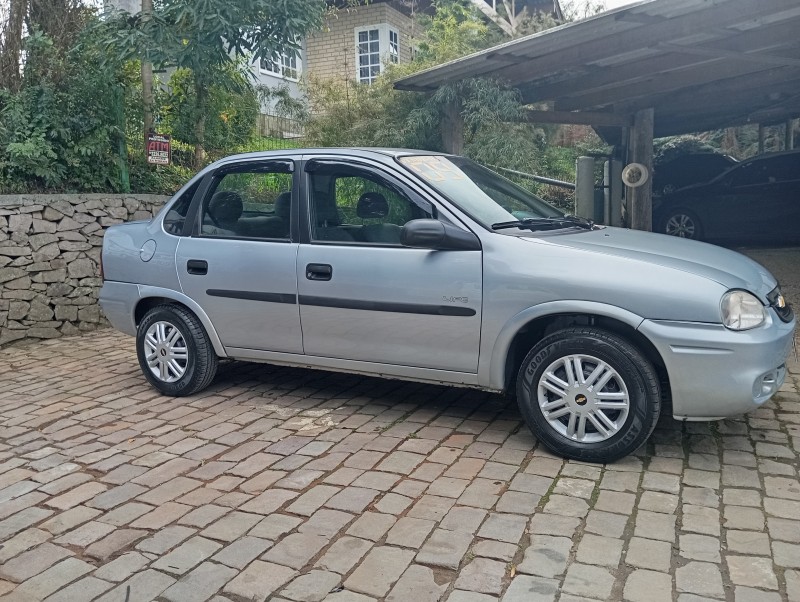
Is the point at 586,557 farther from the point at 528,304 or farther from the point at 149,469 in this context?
the point at 149,469

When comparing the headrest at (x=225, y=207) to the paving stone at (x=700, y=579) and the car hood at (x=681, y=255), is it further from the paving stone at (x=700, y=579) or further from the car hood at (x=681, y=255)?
the paving stone at (x=700, y=579)

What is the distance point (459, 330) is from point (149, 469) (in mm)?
1895

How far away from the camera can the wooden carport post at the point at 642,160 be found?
11492 millimetres

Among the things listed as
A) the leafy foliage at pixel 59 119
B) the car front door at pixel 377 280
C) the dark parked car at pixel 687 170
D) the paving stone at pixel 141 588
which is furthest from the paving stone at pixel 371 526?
the dark parked car at pixel 687 170

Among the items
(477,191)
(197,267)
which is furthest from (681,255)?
(197,267)

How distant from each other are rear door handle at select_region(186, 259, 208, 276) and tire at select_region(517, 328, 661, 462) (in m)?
2.38

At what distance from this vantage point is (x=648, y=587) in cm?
281

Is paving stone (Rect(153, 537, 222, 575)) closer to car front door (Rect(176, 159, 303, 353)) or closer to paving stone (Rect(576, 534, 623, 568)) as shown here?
paving stone (Rect(576, 534, 623, 568))

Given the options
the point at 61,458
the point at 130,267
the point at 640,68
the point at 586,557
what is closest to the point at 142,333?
the point at 130,267

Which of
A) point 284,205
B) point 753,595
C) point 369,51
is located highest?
point 369,51

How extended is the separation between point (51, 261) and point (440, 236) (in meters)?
5.36

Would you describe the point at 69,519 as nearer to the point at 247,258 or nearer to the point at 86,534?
the point at 86,534

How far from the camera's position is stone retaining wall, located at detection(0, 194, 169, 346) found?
760 cm

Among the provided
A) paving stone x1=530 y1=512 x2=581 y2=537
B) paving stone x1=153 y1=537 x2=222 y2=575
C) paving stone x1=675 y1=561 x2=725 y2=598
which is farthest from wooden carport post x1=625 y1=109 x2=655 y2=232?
paving stone x1=153 y1=537 x2=222 y2=575
